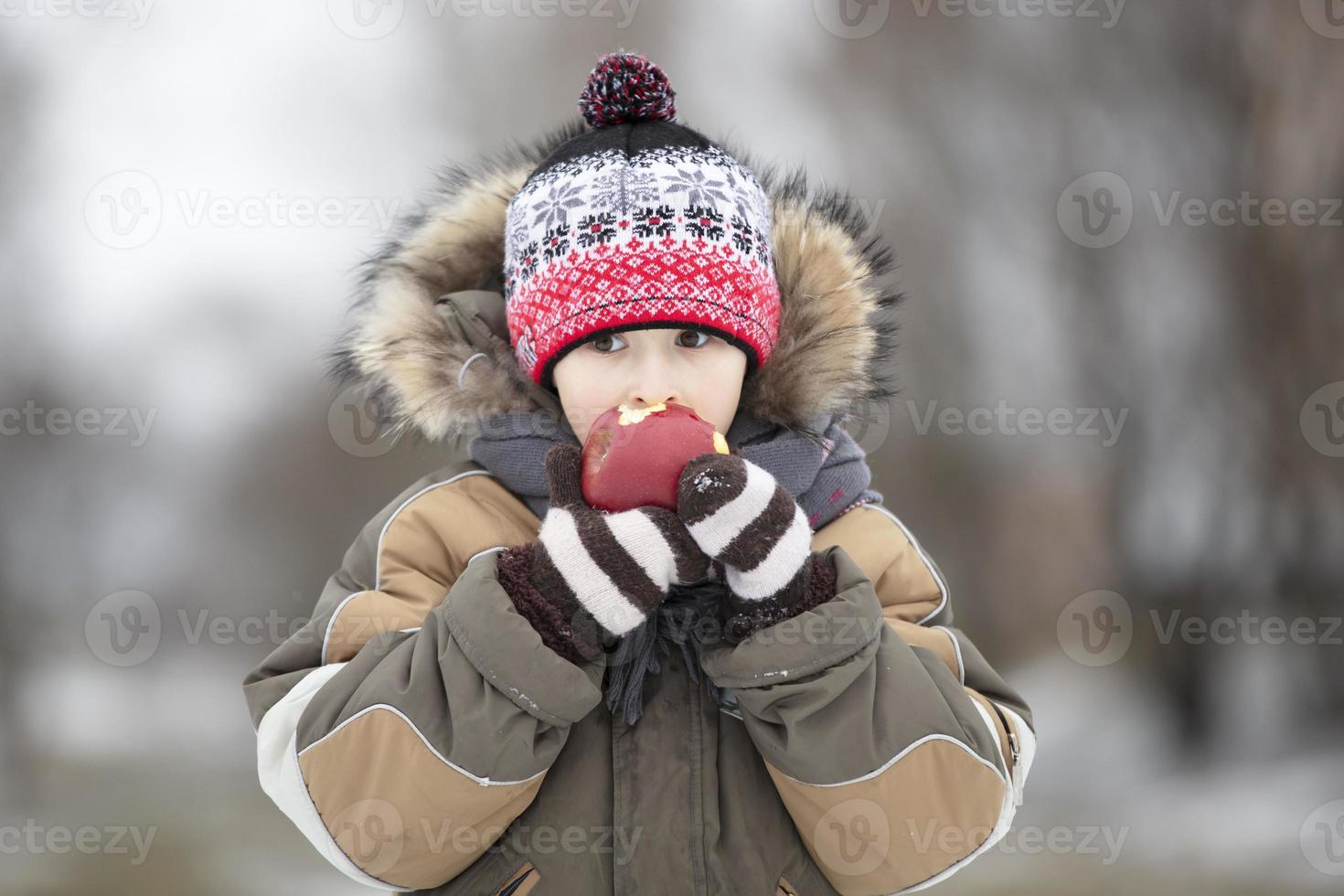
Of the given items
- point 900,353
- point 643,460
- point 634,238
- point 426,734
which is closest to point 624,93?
point 634,238

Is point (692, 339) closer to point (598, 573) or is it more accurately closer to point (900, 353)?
point (598, 573)

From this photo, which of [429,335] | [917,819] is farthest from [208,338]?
[917,819]

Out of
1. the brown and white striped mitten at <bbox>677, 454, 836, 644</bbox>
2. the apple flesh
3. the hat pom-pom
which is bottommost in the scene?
the brown and white striped mitten at <bbox>677, 454, 836, 644</bbox>

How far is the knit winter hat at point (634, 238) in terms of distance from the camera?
0.91 m

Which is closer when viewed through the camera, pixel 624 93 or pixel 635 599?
pixel 635 599

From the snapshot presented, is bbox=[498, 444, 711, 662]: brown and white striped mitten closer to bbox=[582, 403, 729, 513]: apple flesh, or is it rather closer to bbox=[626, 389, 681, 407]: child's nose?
bbox=[582, 403, 729, 513]: apple flesh

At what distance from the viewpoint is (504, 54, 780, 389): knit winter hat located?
91cm

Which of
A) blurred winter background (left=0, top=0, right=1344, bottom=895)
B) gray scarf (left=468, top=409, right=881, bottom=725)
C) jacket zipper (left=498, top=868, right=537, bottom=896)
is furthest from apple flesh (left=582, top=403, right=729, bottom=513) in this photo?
blurred winter background (left=0, top=0, right=1344, bottom=895)

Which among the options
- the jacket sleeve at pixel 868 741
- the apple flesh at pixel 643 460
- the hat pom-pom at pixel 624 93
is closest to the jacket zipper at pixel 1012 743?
the jacket sleeve at pixel 868 741

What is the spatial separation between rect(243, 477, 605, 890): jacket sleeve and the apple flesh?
11cm

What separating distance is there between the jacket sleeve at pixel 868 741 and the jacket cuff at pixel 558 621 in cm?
11

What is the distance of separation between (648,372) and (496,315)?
0.22m

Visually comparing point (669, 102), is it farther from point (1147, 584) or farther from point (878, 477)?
point (1147, 584)

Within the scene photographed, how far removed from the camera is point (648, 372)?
2.98ft
